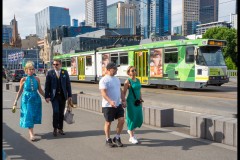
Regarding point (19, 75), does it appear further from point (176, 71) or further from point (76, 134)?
point (76, 134)

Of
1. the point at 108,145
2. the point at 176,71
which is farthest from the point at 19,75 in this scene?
the point at 108,145

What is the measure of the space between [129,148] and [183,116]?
163 inches

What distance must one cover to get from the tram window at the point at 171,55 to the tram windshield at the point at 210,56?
1.55m

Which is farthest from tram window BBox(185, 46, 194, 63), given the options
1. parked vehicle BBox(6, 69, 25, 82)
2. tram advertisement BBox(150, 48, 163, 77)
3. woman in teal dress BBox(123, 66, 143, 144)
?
parked vehicle BBox(6, 69, 25, 82)

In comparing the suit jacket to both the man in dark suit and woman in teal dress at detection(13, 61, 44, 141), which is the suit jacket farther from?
woman in teal dress at detection(13, 61, 44, 141)

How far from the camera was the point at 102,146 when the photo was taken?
5.97 m

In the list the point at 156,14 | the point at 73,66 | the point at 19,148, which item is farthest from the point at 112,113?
the point at 156,14

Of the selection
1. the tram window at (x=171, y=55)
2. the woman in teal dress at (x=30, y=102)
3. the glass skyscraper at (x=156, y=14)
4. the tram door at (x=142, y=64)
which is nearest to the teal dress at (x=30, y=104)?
the woman in teal dress at (x=30, y=102)

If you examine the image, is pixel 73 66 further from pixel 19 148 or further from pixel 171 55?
pixel 19 148

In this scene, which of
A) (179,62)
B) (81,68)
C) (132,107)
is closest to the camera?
(132,107)

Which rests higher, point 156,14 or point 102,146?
point 156,14

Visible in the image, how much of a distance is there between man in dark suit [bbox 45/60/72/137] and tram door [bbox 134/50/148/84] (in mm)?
13520

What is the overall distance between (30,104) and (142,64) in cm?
1446

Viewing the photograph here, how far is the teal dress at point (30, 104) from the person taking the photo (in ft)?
21.5
